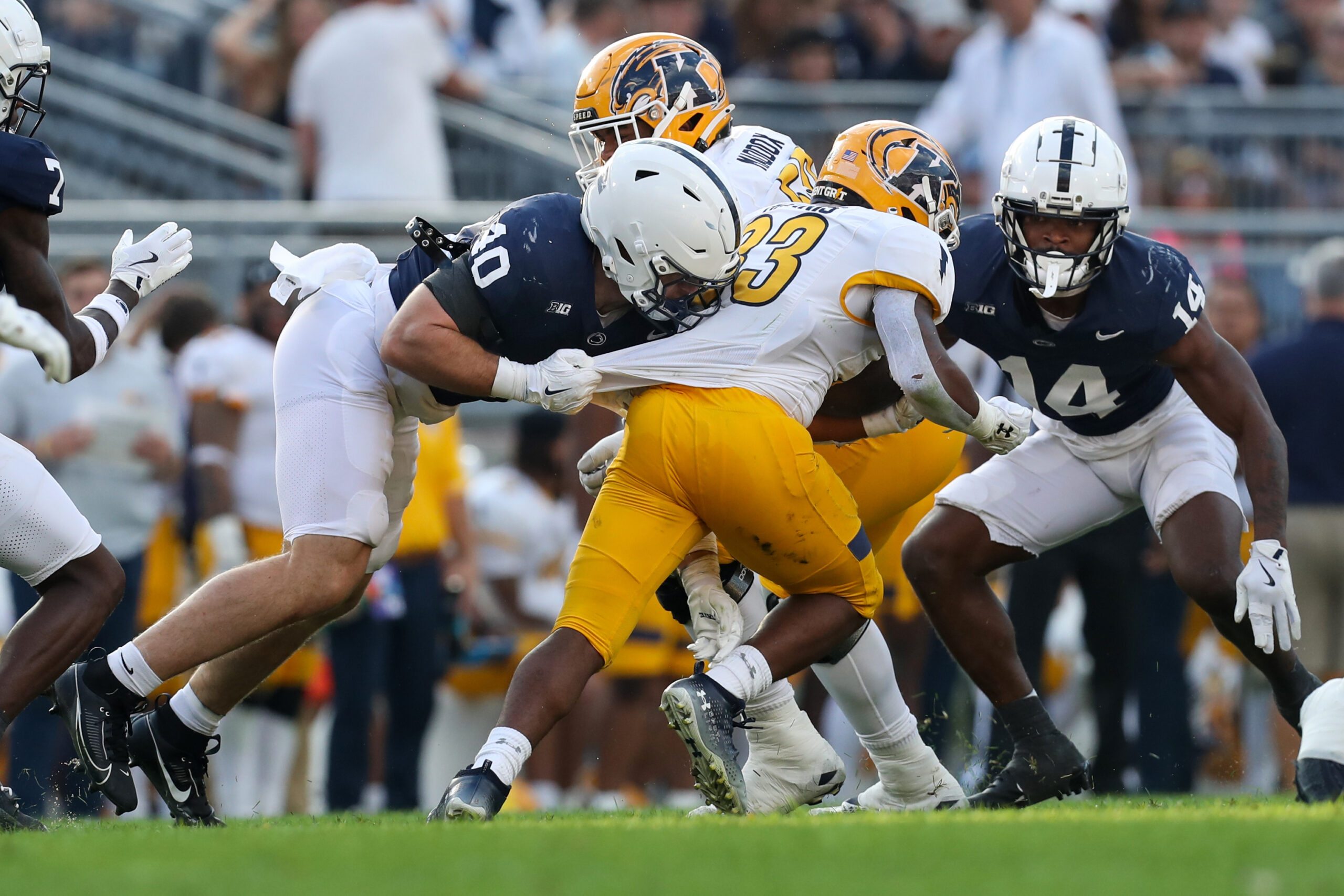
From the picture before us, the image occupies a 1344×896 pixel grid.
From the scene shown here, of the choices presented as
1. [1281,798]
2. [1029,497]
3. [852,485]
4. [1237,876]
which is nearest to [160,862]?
[1237,876]

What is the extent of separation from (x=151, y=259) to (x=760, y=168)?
1.97 m

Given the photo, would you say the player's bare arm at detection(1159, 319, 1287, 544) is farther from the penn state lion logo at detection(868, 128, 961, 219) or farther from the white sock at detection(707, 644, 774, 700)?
the white sock at detection(707, 644, 774, 700)

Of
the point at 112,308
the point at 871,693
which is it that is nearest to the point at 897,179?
the point at 871,693

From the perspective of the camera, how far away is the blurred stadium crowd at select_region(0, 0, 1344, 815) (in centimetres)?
777

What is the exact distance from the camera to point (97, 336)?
500 cm

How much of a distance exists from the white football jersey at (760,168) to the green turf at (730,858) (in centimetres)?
219

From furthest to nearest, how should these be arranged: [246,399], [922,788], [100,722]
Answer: [246,399], [922,788], [100,722]

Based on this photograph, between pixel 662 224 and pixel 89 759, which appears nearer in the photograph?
pixel 662 224

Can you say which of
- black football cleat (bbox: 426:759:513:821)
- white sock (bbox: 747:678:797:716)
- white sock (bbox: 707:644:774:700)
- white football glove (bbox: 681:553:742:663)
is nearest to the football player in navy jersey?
white sock (bbox: 747:678:797:716)

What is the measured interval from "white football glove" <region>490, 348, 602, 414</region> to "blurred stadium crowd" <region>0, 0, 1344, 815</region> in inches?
86.6

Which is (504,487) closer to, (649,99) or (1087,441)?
(649,99)

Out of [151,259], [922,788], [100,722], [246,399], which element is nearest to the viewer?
[100,722]

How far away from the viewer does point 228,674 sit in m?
5.41

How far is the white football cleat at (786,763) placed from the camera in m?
5.63
